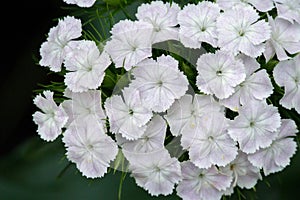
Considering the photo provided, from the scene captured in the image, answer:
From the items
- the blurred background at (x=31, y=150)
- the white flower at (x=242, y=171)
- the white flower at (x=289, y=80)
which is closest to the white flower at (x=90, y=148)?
the blurred background at (x=31, y=150)

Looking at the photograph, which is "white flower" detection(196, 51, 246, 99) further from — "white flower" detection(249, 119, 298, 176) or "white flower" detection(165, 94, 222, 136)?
"white flower" detection(249, 119, 298, 176)

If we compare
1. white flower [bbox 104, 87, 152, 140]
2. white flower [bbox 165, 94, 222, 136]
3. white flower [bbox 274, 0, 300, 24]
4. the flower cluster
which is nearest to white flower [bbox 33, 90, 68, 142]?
the flower cluster

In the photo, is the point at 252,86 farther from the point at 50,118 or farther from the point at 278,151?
the point at 50,118

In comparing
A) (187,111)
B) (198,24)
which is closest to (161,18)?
(198,24)

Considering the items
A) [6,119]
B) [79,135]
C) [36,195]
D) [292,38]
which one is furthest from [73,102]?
[6,119]

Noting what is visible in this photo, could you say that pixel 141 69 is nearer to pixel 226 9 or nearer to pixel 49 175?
pixel 226 9
